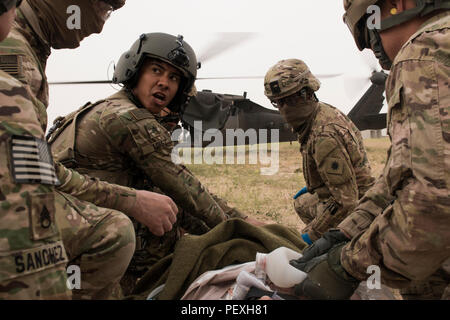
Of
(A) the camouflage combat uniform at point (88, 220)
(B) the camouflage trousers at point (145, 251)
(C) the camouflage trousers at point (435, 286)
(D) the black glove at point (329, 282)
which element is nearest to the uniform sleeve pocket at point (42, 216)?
(A) the camouflage combat uniform at point (88, 220)

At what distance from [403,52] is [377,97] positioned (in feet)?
61.3

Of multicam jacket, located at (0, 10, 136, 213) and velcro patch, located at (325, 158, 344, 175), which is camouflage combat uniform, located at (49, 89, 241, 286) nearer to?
multicam jacket, located at (0, 10, 136, 213)

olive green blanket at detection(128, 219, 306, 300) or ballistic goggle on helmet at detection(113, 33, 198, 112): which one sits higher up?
ballistic goggle on helmet at detection(113, 33, 198, 112)

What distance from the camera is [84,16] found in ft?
9.64

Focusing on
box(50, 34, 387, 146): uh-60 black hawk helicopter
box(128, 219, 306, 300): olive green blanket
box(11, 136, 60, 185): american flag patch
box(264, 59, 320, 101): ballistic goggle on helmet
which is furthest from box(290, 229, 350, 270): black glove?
box(50, 34, 387, 146): uh-60 black hawk helicopter

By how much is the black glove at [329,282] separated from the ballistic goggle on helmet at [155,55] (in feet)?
6.87

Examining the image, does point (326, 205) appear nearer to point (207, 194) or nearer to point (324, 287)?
point (207, 194)

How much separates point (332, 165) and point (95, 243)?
2.69m

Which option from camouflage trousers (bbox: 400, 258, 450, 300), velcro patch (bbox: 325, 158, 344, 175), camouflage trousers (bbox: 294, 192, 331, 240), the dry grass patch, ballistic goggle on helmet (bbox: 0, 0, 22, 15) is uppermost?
ballistic goggle on helmet (bbox: 0, 0, 22, 15)

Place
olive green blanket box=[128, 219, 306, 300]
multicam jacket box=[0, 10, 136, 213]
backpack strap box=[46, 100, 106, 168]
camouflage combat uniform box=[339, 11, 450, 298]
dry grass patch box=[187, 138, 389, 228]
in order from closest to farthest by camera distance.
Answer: camouflage combat uniform box=[339, 11, 450, 298]
multicam jacket box=[0, 10, 136, 213]
olive green blanket box=[128, 219, 306, 300]
backpack strap box=[46, 100, 106, 168]
dry grass patch box=[187, 138, 389, 228]

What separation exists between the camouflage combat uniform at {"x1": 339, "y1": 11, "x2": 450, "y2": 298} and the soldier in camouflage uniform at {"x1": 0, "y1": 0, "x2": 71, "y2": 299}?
1.17 metres

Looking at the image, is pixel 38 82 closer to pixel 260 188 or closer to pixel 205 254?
pixel 205 254

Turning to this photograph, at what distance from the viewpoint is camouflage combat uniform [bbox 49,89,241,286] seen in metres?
3.03
